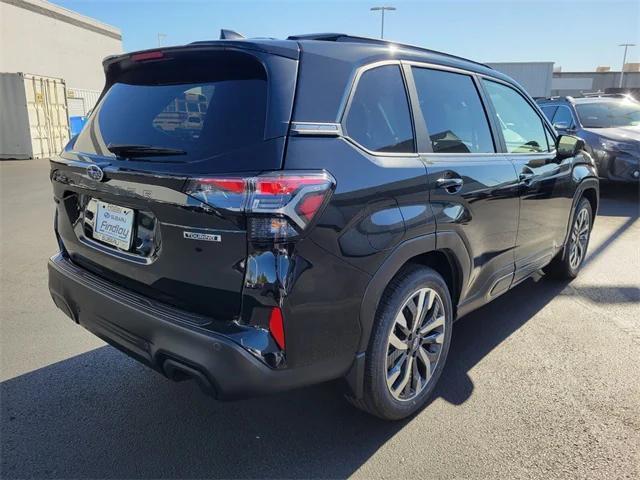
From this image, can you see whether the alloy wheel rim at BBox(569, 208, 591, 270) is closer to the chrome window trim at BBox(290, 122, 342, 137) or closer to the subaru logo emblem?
the chrome window trim at BBox(290, 122, 342, 137)

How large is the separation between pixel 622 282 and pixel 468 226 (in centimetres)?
297

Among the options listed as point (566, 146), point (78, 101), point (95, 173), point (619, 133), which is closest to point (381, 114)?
point (95, 173)

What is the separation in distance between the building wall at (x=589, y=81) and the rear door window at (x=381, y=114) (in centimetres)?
5947

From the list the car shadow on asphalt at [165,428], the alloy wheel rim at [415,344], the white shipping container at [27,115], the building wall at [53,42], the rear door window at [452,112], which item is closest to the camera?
the car shadow on asphalt at [165,428]

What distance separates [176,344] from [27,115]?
16809mm

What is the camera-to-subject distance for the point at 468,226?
9.36 ft

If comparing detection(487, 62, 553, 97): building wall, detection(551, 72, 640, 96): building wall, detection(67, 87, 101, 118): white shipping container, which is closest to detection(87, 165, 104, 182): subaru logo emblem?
detection(67, 87, 101, 118): white shipping container

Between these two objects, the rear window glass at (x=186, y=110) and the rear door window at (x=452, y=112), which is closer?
the rear window glass at (x=186, y=110)

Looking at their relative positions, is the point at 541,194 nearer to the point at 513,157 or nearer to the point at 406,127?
the point at 513,157

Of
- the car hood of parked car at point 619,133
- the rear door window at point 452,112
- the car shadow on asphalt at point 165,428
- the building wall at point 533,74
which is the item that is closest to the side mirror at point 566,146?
the rear door window at point 452,112

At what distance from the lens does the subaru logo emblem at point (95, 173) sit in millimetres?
2328

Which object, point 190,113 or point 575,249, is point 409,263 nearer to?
point 190,113

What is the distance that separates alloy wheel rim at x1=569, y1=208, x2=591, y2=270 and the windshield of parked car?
18.4 ft

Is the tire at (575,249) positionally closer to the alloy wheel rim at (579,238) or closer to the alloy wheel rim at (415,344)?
the alloy wheel rim at (579,238)
